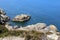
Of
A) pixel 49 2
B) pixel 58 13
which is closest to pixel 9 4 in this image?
pixel 49 2

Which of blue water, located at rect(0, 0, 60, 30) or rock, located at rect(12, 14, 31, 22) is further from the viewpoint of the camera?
rock, located at rect(12, 14, 31, 22)

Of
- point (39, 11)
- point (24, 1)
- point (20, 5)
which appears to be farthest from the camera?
point (24, 1)

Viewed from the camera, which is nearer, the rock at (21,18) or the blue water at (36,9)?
the blue water at (36,9)

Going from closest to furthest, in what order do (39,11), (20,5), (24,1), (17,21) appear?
(17,21), (39,11), (20,5), (24,1)

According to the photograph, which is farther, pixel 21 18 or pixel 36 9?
pixel 36 9

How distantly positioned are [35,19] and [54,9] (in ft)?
17.3

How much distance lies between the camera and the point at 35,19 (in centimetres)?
3039

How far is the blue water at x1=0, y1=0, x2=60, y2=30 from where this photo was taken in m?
30.0

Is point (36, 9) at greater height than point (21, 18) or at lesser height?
greater

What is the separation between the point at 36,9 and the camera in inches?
1358

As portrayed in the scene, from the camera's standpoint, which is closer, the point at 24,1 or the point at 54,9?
the point at 54,9

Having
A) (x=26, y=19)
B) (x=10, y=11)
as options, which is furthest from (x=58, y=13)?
(x=10, y=11)

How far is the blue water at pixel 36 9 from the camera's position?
30.0 metres

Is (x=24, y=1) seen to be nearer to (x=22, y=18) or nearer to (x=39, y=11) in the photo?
(x=39, y=11)
